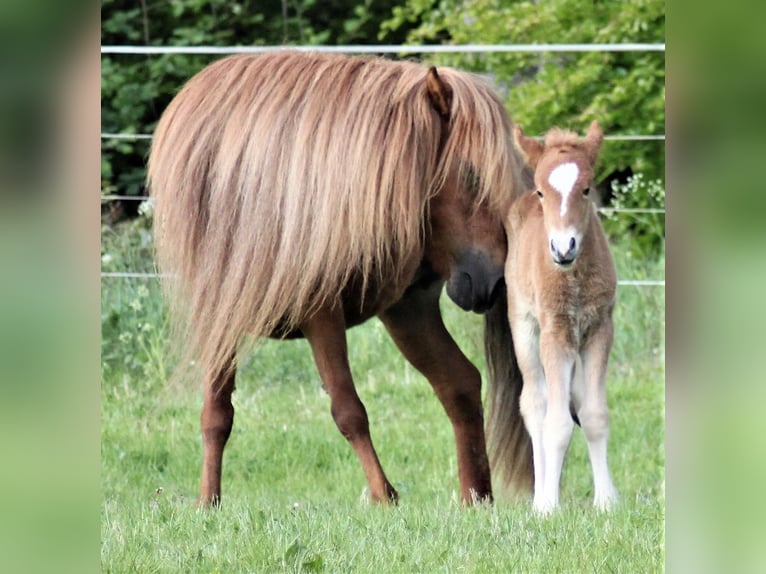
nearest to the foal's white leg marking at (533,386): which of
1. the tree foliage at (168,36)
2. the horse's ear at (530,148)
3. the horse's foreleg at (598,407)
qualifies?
the horse's foreleg at (598,407)

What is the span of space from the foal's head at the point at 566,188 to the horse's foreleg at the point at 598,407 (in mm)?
352

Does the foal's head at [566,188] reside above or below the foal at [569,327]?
above

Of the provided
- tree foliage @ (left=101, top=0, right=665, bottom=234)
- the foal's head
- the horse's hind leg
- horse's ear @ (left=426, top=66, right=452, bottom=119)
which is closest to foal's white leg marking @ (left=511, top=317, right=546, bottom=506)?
the foal's head

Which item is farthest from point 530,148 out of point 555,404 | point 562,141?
point 555,404

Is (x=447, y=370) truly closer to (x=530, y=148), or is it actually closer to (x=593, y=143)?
(x=530, y=148)

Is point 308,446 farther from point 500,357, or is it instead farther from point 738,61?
point 738,61

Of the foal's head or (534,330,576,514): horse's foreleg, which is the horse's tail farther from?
the foal's head

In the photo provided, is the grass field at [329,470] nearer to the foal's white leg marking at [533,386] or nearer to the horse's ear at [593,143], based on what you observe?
the foal's white leg marking at [533,386]

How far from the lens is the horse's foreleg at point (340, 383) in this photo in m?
3.98

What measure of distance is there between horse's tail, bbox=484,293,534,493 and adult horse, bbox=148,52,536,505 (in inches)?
10.8

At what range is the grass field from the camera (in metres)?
3.23

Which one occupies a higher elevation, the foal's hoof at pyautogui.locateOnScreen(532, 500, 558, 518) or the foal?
the foal

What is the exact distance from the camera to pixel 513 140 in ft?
13.2

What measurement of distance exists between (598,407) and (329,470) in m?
2.13
